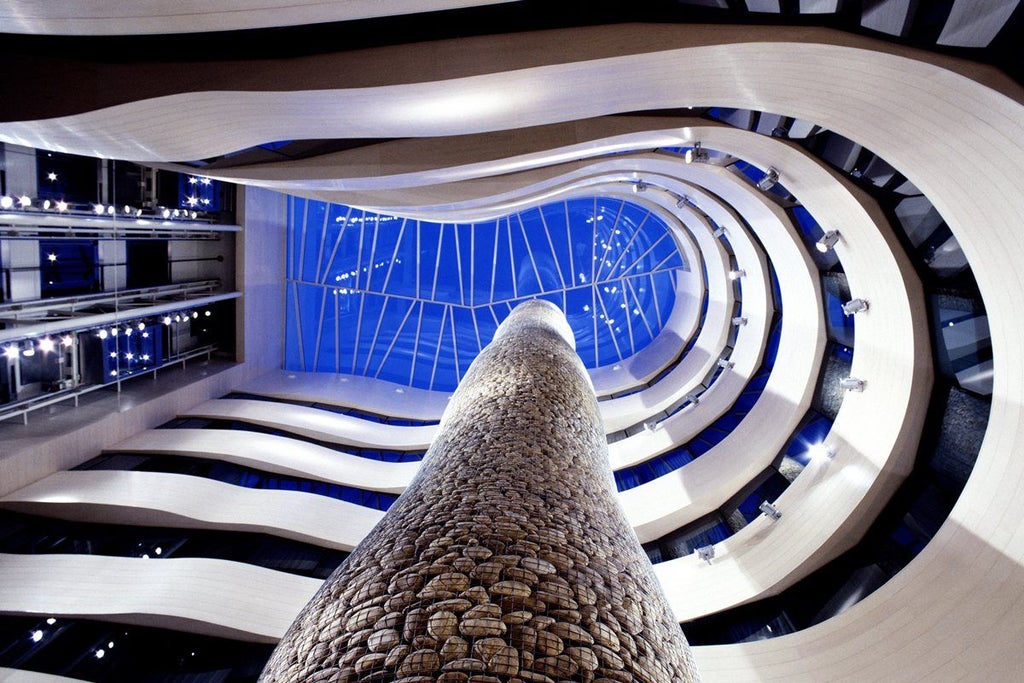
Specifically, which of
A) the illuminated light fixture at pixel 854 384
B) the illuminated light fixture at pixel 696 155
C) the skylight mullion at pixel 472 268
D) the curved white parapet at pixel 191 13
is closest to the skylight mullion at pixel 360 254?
the skylight mullion at pixel 472 268

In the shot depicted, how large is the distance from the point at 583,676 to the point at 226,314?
19.6 m

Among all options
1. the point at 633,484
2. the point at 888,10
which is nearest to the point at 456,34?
the point at 888,10

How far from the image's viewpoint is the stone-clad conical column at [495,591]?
2.24 metres

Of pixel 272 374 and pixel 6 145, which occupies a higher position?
pixel 6 145

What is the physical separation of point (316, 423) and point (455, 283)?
367 inches

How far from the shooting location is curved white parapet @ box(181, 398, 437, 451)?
16297 millimetres

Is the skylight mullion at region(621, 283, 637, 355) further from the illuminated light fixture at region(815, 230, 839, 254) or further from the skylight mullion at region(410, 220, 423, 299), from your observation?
the illuminated light fixture at region(815, 230, 839, 254)

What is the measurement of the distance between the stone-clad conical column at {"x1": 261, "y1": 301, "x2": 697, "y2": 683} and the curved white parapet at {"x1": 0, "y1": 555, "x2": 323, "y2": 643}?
24.0ft

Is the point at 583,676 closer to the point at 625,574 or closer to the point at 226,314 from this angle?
the point at 625,574

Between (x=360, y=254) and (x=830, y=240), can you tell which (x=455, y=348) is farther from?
(x=830, y=240)

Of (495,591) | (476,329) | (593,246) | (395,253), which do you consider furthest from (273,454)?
(593,246)

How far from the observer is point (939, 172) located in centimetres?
486

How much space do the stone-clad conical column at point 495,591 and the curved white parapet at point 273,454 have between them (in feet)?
31.2

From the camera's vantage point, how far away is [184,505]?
1110 cm
